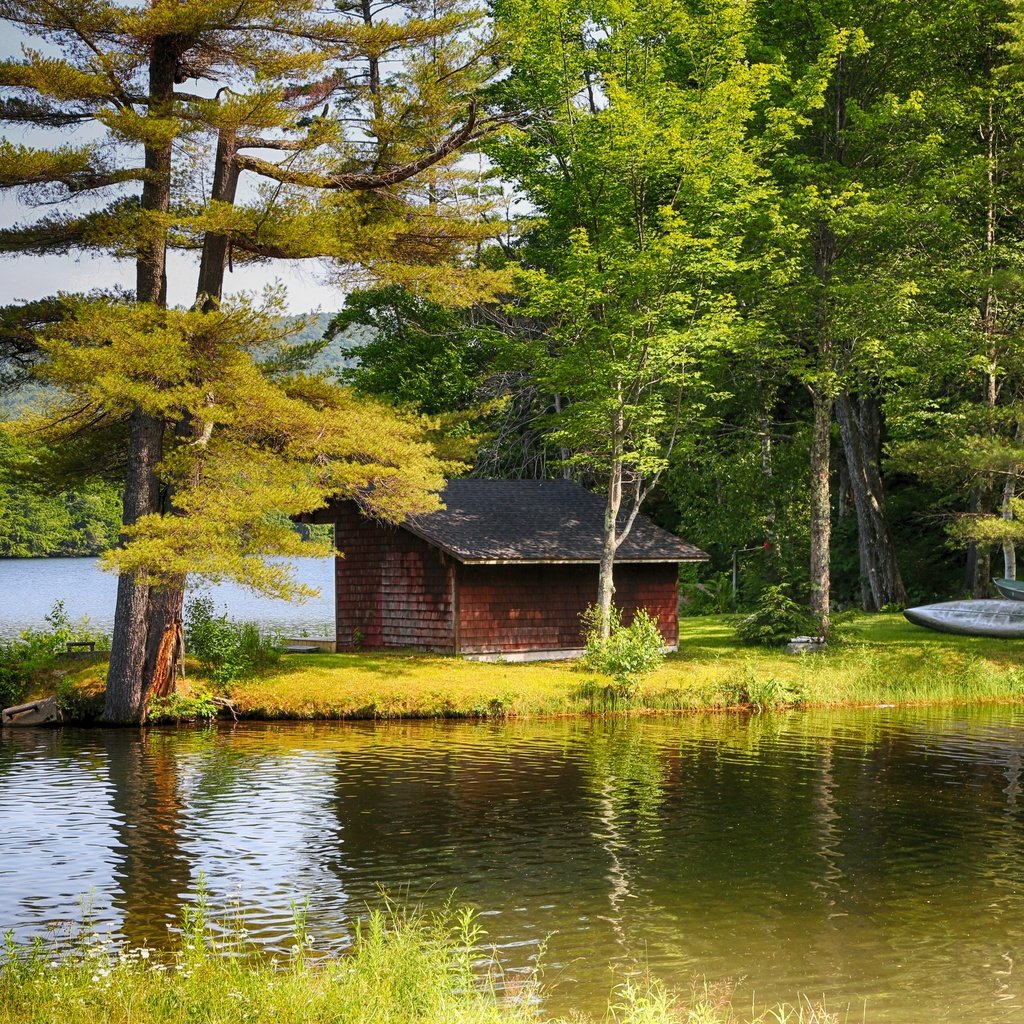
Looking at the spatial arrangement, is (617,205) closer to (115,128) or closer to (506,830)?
(115,128)

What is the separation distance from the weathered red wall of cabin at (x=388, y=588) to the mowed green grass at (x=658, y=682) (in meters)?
1.34

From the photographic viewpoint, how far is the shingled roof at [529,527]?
3180 centimetres

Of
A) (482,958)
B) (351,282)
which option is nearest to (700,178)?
(351,282)

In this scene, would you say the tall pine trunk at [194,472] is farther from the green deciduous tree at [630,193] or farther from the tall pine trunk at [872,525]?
the tall pine trunk at [872,525]

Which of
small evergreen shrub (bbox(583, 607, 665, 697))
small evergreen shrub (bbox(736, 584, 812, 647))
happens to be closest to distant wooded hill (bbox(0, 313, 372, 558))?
small evergreen shrub (bbox(736, 584, 812, 647))

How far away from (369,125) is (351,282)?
3458 mm

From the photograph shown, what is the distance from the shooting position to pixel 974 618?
34.5m

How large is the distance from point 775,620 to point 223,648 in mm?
14658

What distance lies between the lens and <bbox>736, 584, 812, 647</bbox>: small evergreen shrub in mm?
34281

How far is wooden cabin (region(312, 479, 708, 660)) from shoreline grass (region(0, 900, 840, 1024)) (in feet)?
65.9

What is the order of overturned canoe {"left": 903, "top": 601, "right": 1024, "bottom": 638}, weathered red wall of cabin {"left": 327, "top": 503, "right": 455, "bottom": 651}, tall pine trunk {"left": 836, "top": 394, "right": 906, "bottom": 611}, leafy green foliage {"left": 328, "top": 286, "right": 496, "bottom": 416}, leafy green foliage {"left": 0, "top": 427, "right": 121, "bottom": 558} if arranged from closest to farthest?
weathered red wall of cabin {"left": 327, "top": 503, "right": 455, "bottom": 651}
overturned canoe {"left": 903, "top": 601, "right": 1024, "bottom": 638}
leafy green foliage {"left": 328, "top": 286, "right": 496, "bottom": 416}
tall pine trunk {"left": 836, "top": 394, "right": 906, "bottom": 611}
leafy green foliage {"left": 0, "top": 427, "right": 121, "bottom": 558}

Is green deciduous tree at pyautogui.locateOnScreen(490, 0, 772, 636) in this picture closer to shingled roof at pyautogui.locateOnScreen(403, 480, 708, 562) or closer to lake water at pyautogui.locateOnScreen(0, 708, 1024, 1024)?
shingled roof at pyautogui.locateOnScreen(403, 480, 708, 562)

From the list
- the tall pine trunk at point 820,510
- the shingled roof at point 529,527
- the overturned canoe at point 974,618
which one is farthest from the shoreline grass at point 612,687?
the shingled roof at point 529,527

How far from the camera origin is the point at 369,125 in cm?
2875
